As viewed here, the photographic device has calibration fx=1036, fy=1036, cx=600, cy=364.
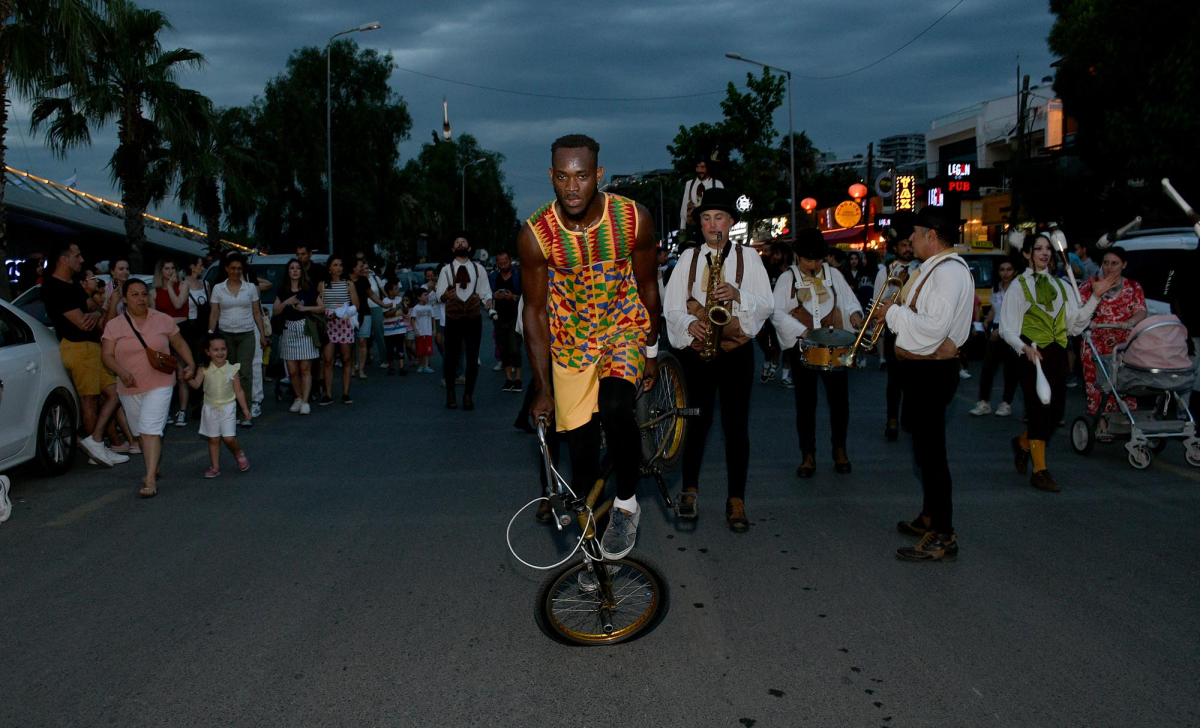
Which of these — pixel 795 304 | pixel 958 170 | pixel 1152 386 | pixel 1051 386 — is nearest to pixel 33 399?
pixel 795 304

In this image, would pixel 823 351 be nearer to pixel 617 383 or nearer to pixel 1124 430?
pixel 1124 430

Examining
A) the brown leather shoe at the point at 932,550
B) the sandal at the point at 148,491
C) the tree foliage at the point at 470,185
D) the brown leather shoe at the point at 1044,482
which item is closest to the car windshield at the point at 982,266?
the brown leather shoe at the point at 1044,482

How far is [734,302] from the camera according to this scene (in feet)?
19.8

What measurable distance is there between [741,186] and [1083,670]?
38292 millimetres

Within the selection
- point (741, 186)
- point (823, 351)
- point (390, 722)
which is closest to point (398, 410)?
point (823, 351)

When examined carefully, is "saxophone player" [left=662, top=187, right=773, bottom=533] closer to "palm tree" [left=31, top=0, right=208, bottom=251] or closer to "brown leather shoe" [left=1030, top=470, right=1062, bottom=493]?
"brown leather shoe" [left=1030, top=470, right=1062, bottom=493]

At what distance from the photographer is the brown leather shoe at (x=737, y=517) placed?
620 centimetres

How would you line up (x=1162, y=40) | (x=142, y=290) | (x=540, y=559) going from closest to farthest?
(x=540, y=559)
(x=142, y=290)
(x=1162, y=40)

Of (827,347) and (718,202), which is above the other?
(718,202)

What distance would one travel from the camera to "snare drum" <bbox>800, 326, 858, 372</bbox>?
732cm

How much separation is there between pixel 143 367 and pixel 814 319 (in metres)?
5.07

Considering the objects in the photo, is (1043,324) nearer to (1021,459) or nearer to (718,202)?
(1021,459)

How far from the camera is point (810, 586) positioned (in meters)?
5.12

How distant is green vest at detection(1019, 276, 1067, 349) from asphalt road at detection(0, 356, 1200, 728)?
1.06 metres
